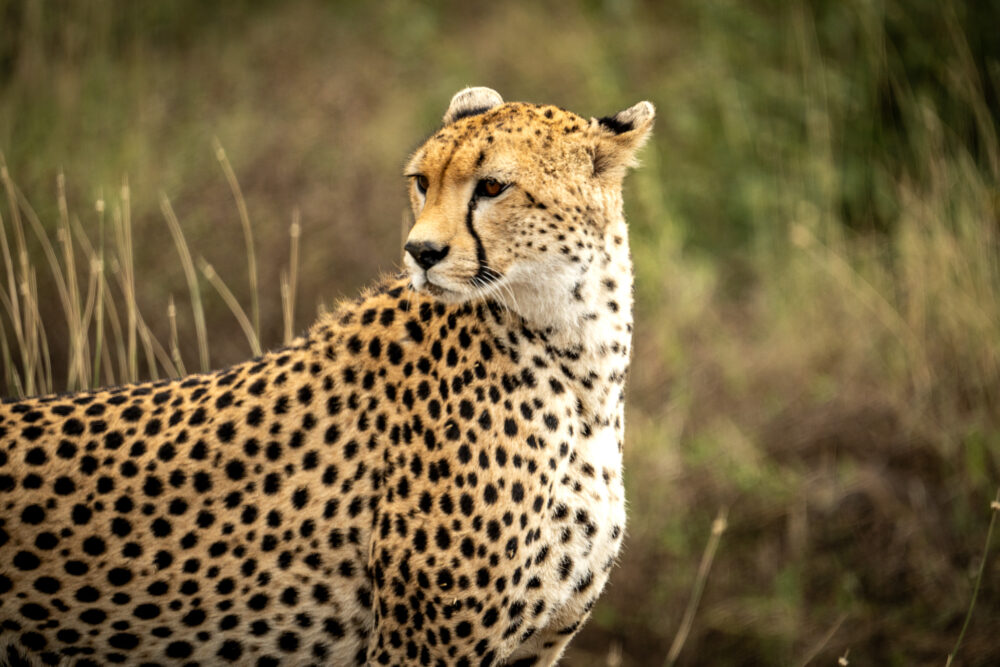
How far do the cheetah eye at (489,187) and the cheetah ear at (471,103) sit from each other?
0.38 m

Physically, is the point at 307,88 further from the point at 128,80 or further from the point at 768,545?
the point at 768,545

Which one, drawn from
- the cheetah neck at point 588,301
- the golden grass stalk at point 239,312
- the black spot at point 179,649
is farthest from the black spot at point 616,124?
the black spot at point 179,649

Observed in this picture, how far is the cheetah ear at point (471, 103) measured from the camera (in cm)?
261

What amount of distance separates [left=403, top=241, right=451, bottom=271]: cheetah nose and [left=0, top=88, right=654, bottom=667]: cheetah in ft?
0.11

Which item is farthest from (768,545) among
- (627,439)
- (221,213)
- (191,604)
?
(221,213)

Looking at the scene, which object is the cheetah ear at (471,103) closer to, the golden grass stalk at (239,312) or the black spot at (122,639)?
the golden grass stalk at (239,312)

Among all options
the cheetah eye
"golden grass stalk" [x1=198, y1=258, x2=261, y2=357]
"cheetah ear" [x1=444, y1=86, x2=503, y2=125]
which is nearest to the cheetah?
the cheetah eye

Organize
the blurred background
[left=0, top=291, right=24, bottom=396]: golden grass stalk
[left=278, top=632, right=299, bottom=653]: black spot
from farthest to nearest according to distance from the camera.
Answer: the blurred background < [left=0, top=291, right=24, bottom=396]: golden grass stalk < [left=278, top=632, right=299, bottom=653]: black spot

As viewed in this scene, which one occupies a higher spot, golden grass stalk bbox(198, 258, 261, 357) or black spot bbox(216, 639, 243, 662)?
golden grass stalk bbox(198, 258, 261, 357)

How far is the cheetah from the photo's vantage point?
2252 mm

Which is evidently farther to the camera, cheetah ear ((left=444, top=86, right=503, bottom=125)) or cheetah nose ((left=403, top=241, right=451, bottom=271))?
cheetah ear ((left=444, top=86, right=503, bottom=125))

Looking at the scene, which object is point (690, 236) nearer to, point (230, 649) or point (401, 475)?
point (401, 475)

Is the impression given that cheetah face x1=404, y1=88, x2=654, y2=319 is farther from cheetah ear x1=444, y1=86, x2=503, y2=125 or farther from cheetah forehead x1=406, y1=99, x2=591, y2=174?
cheetah ear x1=444, y1=86, x2=503, y2=125

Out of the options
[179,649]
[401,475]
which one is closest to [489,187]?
[401,475]
